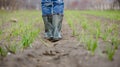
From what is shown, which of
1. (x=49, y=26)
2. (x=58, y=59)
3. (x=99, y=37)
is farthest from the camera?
(x=49, y=26)

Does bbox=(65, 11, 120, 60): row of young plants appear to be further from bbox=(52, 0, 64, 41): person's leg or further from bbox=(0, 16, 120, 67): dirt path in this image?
bbox=(52, 0, 64, 41): person's leg

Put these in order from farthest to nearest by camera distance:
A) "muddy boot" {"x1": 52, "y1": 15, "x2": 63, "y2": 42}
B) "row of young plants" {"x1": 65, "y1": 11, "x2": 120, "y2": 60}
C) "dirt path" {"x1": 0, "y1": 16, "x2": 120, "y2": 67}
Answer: "muddy boot" {"x1": 52, "y1": 15, "x2": 63, "y2": 42}
"row of young plants" {"x1": 65, "y1": 11, "x2": 120, "y2": 60}
"dirt path" {"x1": 0, "y1": 16, "x2": 120, "y2": 67}

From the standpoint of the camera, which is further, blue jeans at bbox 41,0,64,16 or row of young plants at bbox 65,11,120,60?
blue jeans at bbox 41,0,64,16

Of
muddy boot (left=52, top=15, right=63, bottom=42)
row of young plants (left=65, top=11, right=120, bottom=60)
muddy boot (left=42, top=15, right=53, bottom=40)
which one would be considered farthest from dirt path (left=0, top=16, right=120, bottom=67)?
muddy boot (left=42, top=15, right=53, bottom=40)

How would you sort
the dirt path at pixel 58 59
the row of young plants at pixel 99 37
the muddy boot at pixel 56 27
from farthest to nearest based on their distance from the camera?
the muddy boot at pixel 56 27, the row of young plants at pixel 99 37, the dirt path at pixel 58 59

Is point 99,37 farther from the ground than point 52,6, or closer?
closer

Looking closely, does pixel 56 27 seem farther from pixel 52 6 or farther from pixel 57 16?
pixel 52 6

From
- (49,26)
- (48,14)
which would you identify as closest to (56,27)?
(49,26)

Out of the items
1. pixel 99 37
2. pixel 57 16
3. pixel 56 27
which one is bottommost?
pixel 99 37

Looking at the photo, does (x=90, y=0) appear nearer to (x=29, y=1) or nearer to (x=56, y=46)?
(x=29, y=1)

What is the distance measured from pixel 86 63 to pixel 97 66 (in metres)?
0.14

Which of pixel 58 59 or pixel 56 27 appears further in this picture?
pixel 56 27

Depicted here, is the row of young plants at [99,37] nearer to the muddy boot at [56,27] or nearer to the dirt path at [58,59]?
the dirt path at [58,59]

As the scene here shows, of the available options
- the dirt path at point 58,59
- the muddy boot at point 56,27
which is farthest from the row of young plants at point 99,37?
the muddy boot at point 56,27
